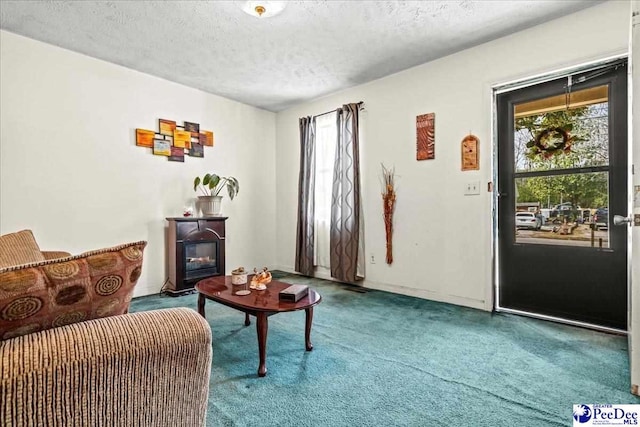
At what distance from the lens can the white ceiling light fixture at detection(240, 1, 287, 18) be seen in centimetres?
239

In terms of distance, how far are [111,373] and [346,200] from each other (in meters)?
3.41

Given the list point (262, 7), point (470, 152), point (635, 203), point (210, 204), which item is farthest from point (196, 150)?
point (635, 203)

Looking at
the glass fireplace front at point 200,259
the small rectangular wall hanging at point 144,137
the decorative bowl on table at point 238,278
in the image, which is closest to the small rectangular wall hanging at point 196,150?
the small rectangular wall hanging at point 144,137

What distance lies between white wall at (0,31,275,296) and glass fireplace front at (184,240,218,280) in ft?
0.95

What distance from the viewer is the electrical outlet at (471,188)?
304cm

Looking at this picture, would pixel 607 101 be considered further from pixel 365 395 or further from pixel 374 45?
pixel 365 395

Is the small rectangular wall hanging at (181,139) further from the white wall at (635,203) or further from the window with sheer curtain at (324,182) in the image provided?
the white wall at (635,203)

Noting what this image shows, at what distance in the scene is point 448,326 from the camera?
2627 millimetres

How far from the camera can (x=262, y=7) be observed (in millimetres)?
2420

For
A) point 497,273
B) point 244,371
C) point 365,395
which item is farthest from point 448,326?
point 244,371

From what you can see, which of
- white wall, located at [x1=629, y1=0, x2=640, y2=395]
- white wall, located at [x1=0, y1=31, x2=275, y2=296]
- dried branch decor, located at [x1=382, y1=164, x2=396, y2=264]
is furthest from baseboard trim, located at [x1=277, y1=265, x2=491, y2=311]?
white wall, located at [x1=0, y1=31, x2=275, y2=296]

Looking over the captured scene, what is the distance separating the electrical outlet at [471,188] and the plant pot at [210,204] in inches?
108

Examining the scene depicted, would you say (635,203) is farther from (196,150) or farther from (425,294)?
(196,150)

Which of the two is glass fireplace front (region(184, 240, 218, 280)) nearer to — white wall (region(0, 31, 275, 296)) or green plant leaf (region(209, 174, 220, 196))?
white wall (region(0, 31, 275, 296))
